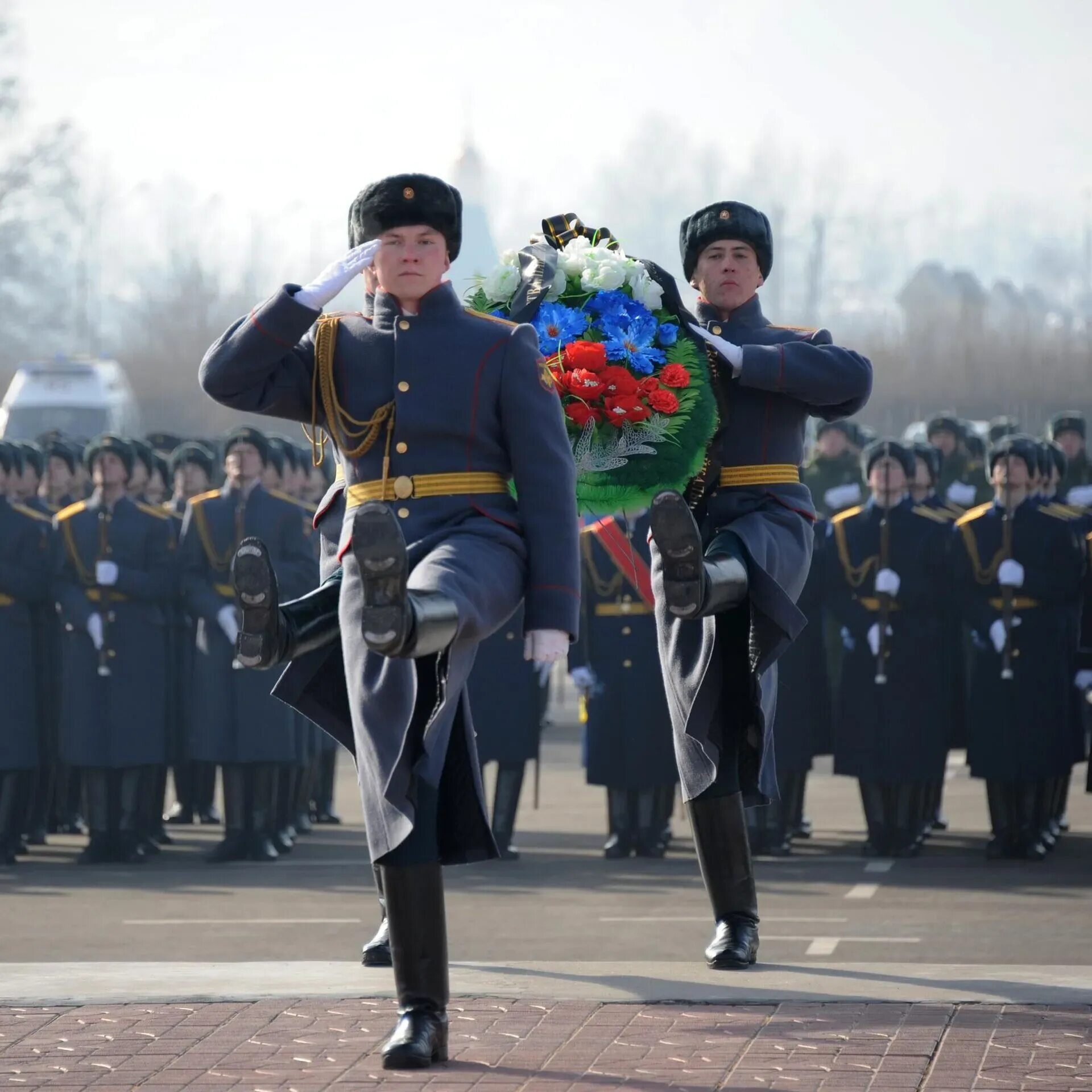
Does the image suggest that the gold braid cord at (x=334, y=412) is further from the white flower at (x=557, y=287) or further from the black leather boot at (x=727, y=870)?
the black leather boot at (x=727, y=870)

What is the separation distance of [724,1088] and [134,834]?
22.2ft

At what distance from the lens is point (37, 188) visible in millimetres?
48719

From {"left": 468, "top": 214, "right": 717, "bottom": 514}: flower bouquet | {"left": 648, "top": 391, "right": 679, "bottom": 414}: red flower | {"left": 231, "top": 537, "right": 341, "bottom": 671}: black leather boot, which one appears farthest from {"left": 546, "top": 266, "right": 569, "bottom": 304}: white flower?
{"left": 231, "top": 537, "right": 341, "bottom": 671}: black leather boot

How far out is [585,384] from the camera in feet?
20.3

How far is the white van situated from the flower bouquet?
21.0m

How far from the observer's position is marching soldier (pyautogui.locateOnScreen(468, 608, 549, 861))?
36.6 feet

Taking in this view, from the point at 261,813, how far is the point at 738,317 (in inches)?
206

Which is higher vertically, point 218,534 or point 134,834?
point 218,534

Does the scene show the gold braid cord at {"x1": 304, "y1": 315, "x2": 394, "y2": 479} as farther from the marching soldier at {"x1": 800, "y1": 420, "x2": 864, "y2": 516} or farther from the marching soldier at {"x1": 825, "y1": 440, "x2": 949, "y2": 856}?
the marching soldier at {"x1": 800, "y1": 420, "x2": 864, "y2": 516}

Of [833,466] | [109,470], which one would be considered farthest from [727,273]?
[833,466]

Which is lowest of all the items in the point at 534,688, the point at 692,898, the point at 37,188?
the point at 692,898

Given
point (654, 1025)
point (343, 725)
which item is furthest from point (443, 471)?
point (654, 1025)

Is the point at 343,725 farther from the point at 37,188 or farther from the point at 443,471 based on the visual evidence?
the point at 37,188

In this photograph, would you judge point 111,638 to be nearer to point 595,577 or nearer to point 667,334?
point 595,577
